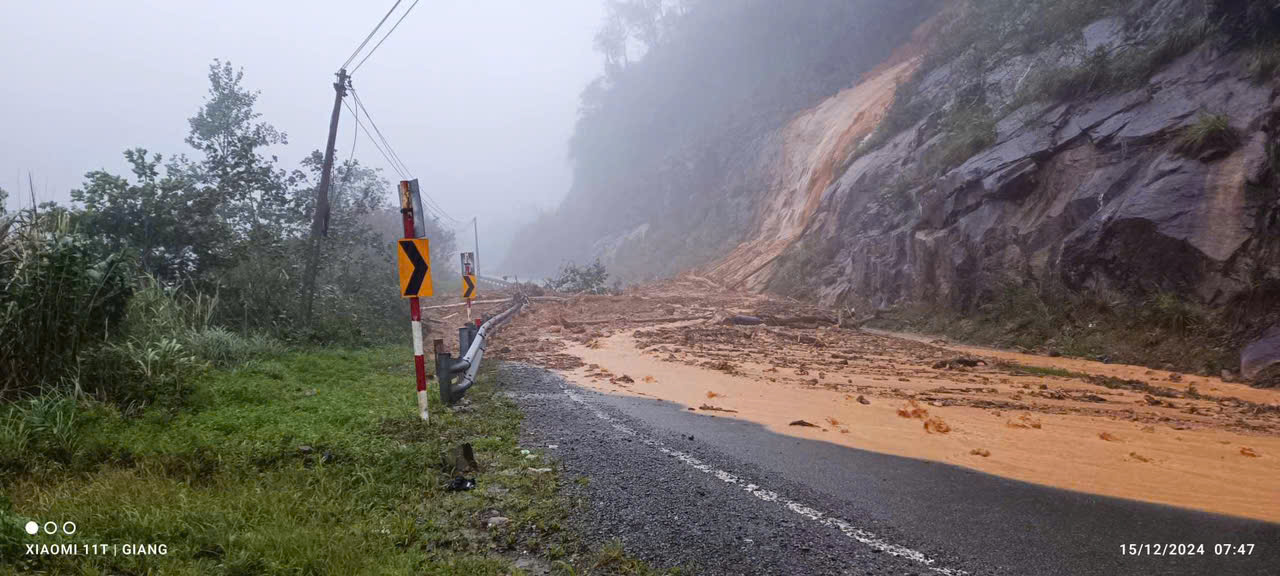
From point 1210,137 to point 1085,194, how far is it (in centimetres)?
218

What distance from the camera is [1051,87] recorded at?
51.3ft

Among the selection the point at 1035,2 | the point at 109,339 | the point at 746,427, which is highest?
the point at 1035,2

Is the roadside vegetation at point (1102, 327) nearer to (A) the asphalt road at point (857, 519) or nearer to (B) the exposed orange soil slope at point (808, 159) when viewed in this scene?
(A) the asphalt road at point (857, 519)

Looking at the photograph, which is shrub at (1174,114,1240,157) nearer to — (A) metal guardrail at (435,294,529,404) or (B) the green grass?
(B) the green grass

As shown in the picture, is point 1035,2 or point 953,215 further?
point 1035,2

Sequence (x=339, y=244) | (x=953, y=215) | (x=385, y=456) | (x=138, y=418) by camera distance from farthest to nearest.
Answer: (x=339, y=244) < (x=953, y=215) < (x=138, y=418) < (x=385, y=456)

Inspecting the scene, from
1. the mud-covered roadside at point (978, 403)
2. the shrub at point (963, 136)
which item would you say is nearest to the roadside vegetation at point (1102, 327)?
the mud-covered roadside at point (978, 403)

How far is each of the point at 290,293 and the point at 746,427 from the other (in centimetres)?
1154

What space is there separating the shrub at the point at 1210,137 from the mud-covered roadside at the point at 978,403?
13.6 feet

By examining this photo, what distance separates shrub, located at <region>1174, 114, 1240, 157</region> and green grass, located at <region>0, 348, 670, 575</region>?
11.6 meters

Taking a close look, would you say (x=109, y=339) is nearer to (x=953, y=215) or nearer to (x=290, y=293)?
(x=290, y=293)

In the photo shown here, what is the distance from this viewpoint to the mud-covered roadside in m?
5.15

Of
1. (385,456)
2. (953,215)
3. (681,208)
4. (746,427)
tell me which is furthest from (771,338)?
(681,208)

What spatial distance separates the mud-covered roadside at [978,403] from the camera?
5.15 m
